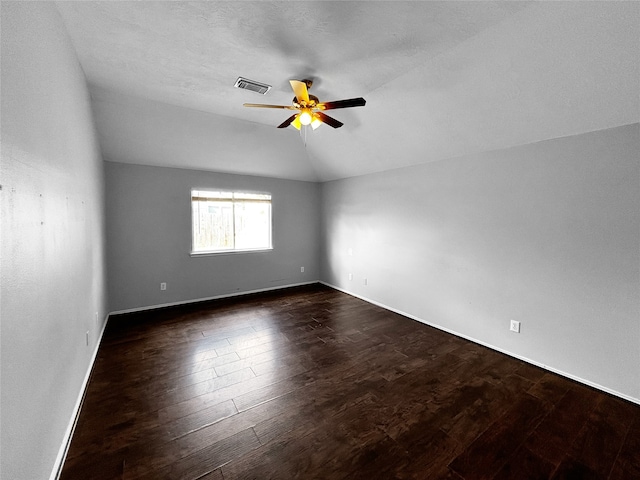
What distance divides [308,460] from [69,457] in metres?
1.43

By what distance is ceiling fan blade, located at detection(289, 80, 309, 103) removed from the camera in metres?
2.11

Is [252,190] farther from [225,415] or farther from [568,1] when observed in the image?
[568,1]

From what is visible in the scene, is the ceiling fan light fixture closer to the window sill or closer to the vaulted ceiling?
the vaulted ceiling

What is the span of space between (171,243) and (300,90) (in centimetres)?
332

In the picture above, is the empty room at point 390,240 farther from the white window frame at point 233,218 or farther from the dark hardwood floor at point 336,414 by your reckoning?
the white window frame at point 233,218

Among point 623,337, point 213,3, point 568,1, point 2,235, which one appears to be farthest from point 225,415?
point 568,1

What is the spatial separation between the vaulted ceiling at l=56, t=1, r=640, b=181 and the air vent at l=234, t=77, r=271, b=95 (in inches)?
2.8

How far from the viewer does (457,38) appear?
1.90 metres

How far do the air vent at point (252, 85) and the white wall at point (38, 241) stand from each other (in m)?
1.25

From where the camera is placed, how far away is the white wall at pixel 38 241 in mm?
958

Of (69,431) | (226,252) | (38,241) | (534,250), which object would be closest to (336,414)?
(69,431)

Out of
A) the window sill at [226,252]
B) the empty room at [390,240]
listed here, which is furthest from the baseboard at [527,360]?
the window sill at [226,252]

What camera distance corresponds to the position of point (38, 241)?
1.22 metres

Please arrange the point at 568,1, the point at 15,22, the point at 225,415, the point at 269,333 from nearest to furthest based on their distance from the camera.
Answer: the point at 15,22
the point at 568,1
the point at 225,415
the point at 269,333
